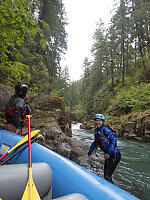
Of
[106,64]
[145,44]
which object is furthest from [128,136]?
[106,64]

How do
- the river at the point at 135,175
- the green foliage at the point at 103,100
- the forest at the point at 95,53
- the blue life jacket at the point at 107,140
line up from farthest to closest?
the green foliage at the point at 103,100, the forest at the point at 95,53, the river at the point at 135,175, the blue life jacket at the point at 107,140

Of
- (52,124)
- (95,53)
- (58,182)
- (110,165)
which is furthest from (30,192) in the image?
(95,53)

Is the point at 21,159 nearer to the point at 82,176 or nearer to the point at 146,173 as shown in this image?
the point at 82,176

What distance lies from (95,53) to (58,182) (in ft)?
101

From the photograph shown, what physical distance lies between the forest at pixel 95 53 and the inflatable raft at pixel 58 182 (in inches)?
127

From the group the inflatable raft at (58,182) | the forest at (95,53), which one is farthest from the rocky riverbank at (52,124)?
the inflatable raft at (58,182)

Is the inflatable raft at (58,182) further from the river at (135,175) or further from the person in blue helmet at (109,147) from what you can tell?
the river at (135,175)

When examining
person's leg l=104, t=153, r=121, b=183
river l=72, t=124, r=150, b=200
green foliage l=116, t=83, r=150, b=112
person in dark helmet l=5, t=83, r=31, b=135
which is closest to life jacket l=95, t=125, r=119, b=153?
person's leg l=104, t=153, r=121, b=183

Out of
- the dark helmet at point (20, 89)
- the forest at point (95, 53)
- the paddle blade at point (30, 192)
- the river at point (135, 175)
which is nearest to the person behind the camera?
the paddle blade at point (30, 192)

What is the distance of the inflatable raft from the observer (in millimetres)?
1138

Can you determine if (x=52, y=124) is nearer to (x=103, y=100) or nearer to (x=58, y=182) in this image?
(x=58, y=182)

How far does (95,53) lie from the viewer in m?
29.5

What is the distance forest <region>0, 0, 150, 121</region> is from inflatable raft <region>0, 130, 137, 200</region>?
3237mm

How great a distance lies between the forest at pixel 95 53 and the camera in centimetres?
475
